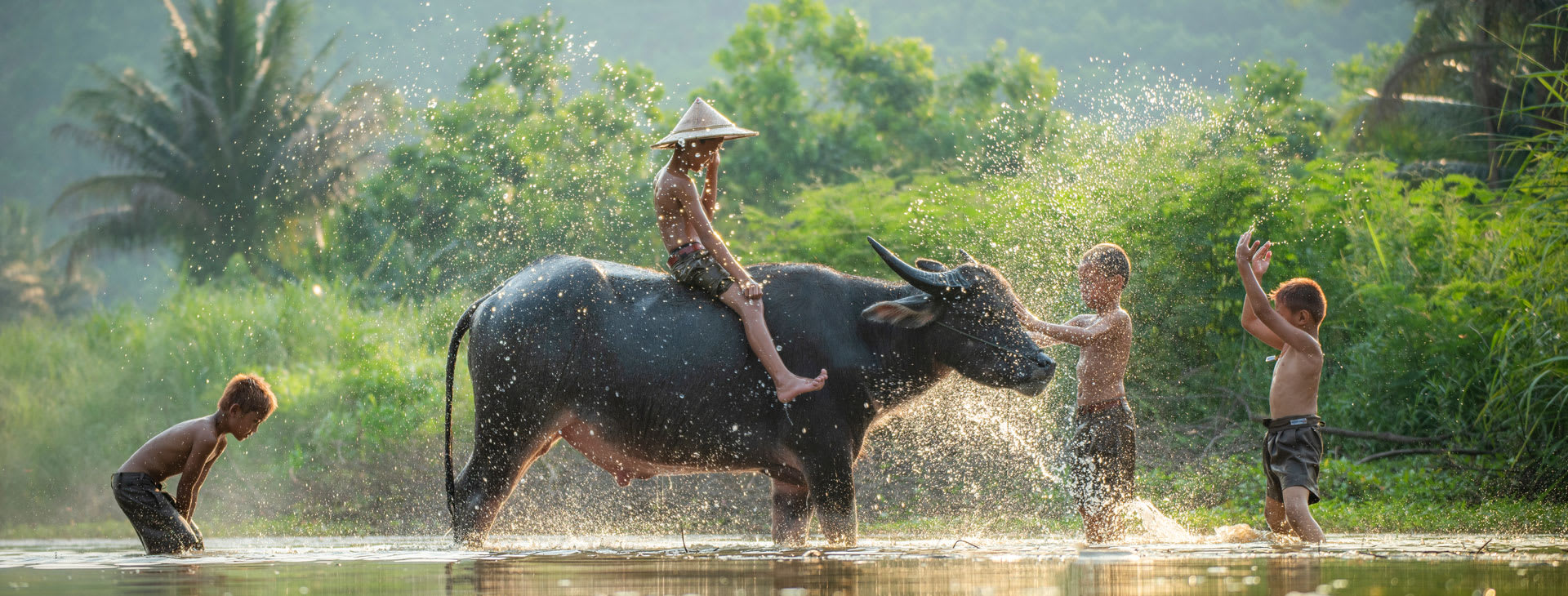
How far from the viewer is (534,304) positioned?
6.95 metres

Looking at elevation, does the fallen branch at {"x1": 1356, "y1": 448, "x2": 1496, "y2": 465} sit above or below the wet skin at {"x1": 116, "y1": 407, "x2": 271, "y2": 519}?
below

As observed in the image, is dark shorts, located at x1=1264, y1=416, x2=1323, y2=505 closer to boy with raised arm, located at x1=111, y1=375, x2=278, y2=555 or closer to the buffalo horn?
the buffalo horn

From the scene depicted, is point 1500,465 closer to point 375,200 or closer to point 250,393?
point 250,393

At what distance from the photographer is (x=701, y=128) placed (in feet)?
22.1

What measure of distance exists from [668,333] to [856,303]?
0.97 metres

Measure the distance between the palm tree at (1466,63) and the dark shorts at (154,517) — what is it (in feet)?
61.8

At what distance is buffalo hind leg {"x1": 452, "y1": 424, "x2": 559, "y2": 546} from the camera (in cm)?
689

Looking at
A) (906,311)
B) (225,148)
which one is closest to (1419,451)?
(906,311)

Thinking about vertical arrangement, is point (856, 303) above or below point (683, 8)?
below

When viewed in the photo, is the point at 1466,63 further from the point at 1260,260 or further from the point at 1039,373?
the point at 1039,373

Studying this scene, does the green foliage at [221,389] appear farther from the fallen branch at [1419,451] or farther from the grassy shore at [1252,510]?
the fallen branch at [1419,451]

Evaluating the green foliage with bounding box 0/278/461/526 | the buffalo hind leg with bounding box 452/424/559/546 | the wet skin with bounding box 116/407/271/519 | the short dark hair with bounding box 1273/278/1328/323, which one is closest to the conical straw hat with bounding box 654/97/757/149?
the buffalo hind leg with bounding box 452/424/559/546

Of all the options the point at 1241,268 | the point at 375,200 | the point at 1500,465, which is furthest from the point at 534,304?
the point at 375,200

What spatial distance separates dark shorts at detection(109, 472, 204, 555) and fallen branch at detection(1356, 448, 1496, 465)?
7.54 meters
